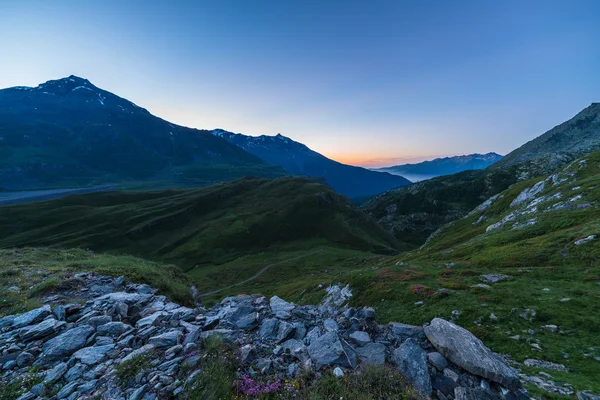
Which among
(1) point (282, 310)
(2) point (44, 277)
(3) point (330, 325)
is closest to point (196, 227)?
(2) point (44, 277)

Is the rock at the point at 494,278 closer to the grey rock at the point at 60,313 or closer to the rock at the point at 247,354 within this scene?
the rock at the point at 247,354

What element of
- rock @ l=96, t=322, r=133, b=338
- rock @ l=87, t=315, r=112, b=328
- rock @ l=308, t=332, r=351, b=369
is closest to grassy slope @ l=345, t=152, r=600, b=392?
rock @ l=308, t=332, r=351, b=369

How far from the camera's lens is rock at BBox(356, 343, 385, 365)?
11535 mm

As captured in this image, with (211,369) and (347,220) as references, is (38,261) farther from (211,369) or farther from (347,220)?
(347,220)

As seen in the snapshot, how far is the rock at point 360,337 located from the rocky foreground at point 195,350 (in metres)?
0.05

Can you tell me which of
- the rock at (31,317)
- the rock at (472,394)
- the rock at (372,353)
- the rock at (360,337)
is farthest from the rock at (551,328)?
the rock at (31,317)

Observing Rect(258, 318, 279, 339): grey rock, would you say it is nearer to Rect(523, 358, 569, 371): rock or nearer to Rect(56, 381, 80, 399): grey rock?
Rect(56, 381, 80, 399): grey rock

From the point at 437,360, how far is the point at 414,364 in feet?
4.16

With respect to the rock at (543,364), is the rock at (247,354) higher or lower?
higher

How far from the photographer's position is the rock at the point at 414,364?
408 inches

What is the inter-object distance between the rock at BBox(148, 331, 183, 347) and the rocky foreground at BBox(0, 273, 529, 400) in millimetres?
48

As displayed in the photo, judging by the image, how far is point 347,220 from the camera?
159 m

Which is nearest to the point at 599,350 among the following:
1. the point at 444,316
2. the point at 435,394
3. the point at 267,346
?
the point at 444,316

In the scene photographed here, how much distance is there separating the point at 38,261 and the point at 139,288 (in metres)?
17.9
